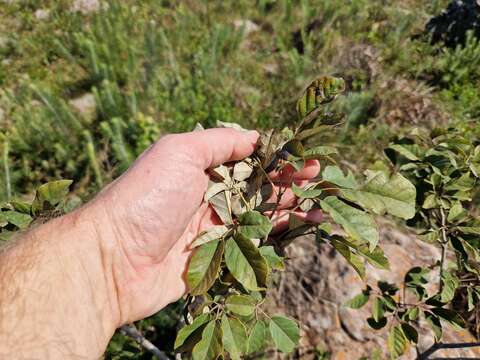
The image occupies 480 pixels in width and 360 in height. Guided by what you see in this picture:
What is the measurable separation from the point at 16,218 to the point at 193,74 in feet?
11.4

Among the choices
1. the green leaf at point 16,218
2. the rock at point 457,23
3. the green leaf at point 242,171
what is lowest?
the rock at point 457,23

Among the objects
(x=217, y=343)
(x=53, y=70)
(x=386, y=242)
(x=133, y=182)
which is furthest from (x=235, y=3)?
(x=217, y=343)

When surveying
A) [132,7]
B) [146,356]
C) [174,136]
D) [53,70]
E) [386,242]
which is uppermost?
[174,136]

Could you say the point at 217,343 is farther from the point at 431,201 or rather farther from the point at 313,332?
the point at 313,332

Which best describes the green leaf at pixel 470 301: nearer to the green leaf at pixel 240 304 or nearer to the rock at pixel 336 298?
the green leaf at pixel 240 304

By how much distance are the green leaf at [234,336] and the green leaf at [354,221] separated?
1.38 ft

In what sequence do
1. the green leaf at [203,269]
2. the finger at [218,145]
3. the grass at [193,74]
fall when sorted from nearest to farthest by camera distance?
1. the green leaf at [203,269]
2. the finger at [218,145]
3. the grass at [193,74]

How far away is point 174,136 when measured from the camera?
1.52 m

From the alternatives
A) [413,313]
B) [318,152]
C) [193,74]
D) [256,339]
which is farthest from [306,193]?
[193,74]

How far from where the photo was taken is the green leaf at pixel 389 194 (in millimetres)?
951

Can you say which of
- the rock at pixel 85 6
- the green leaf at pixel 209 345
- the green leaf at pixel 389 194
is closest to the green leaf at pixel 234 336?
the green leaf at pixel 209 345

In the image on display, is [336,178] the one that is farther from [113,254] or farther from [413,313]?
[113,254]

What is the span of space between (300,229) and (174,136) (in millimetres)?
654

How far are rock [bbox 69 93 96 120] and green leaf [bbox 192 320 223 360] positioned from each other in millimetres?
3424
